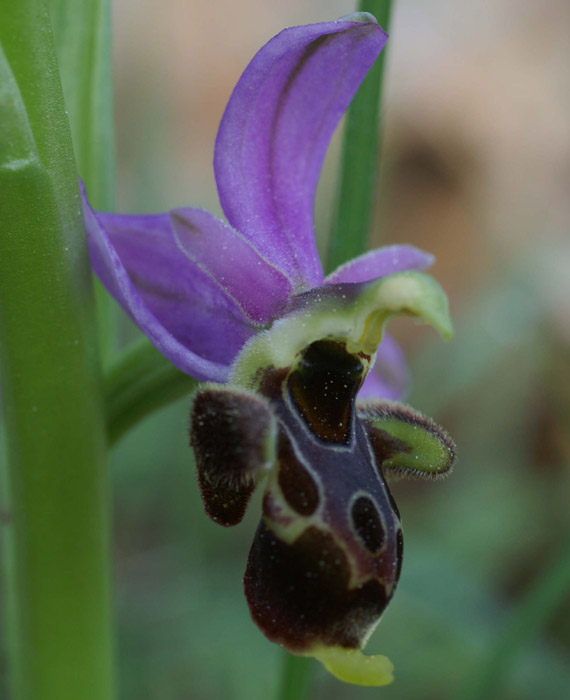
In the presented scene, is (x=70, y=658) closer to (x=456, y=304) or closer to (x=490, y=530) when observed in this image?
(x=490, y=530)

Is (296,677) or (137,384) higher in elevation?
(137,384)

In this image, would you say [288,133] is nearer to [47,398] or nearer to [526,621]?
[47,398]

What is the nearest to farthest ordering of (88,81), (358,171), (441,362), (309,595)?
(309,595) → (88,81) → (358,171) → (441,362)

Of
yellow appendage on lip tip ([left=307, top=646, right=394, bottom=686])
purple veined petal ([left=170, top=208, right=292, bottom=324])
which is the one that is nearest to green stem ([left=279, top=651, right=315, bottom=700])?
yellow appendage on lip tip ([left=307, top=646, right=394, bottom=686])

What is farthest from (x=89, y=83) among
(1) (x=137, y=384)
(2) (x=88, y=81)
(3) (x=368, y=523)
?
(3) (x=368, y=523)

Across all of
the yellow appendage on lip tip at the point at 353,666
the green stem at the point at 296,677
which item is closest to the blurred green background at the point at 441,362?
the green stem at the point at 296,677

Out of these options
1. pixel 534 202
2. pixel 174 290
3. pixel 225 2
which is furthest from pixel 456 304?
pixel 174 290
